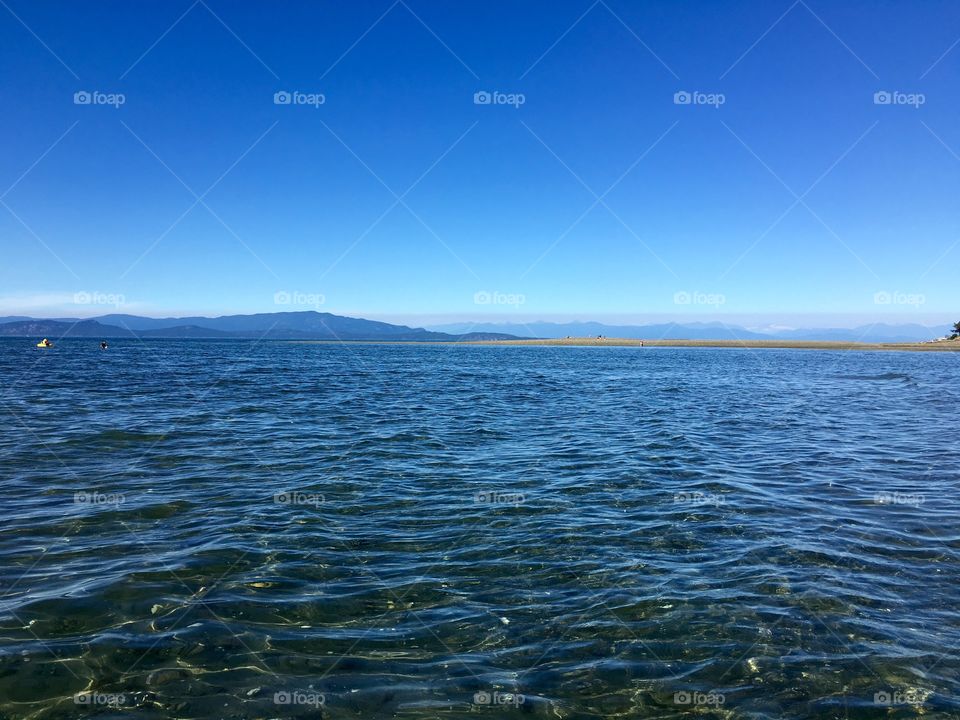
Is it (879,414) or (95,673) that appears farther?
(879,414)

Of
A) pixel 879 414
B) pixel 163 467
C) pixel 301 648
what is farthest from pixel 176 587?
pixel 879 414

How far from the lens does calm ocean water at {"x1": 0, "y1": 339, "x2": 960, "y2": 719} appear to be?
5754mm

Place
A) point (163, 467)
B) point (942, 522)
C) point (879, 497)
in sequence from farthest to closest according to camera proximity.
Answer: point (163, 467) < point (879, 497) < point (942, 522)

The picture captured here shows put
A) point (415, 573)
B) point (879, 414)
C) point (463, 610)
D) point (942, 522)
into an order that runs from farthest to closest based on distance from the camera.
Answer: point (879, 414) → point (942, 522) → point (415, 573) → point (463, 610)

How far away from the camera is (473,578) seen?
834 centimetres

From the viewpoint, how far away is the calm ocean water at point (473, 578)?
18.9 ft

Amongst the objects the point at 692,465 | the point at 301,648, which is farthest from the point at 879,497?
the point at 301,648

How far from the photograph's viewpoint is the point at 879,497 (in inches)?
503

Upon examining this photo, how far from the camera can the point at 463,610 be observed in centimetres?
734

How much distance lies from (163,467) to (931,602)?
16.0 metres

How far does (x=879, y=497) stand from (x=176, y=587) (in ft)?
46.7

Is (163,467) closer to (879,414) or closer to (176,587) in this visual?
(176,587)

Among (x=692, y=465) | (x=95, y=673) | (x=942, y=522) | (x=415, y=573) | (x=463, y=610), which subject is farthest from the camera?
(x=692, y=465)

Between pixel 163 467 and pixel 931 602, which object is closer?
pixel 931 602
